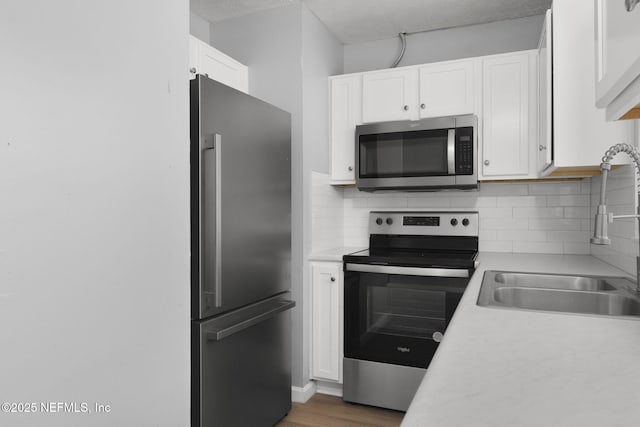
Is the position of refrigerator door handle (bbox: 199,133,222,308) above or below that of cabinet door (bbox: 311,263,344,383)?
above

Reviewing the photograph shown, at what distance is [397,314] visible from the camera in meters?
2.52

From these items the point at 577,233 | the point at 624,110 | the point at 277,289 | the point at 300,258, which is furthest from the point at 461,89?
the point at 624,110

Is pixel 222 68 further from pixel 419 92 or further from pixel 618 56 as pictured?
pixel 618 56

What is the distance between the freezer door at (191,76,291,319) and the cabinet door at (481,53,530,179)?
1238 millimetres

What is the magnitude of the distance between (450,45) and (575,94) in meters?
1.40

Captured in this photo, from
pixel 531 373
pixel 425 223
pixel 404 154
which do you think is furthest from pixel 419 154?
pixel 531 373

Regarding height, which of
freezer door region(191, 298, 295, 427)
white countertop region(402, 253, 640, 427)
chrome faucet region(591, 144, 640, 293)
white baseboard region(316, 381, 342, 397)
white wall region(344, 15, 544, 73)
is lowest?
white baseboard region(316, 381, 342, 397)

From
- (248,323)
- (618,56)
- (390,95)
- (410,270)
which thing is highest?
(390,95)

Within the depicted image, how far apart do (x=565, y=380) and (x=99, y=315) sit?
1115 millimetres

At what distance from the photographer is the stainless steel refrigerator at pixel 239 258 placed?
1.78 meters

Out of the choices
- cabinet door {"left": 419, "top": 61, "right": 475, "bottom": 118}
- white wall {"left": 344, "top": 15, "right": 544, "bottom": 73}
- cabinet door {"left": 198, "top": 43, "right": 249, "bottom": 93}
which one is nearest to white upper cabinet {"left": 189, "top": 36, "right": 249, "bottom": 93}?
cabinet door {"left": 198, "top": 43, "right": 249, "bottom": 93}

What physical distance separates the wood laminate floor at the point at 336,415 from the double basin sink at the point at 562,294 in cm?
116

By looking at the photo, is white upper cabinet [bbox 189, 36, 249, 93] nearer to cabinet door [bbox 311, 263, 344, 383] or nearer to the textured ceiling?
the textured ceiling

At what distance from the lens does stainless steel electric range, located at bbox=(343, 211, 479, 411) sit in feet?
7.86
